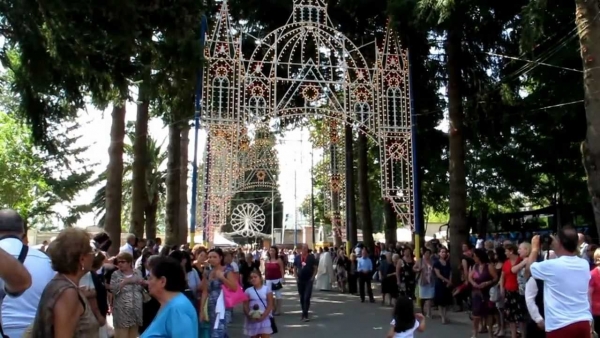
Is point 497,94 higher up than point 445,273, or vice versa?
point 497,94

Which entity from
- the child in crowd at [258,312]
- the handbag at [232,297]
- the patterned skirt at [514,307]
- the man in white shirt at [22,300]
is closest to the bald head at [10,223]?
the man in white shirt at [22,300]

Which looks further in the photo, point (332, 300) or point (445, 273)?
Answer: point (332, 300)

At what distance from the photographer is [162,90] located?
14.4m

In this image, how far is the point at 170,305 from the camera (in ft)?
13.3

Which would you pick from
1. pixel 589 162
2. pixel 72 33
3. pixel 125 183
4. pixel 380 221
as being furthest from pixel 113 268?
pixel 380 221

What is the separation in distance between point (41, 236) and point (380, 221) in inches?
1351

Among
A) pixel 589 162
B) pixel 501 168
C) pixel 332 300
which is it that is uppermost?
pixel 501 168

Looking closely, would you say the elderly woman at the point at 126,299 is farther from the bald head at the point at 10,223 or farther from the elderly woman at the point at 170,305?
the elderly woman at the point at 170,305

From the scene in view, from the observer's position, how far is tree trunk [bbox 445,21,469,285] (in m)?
16.9

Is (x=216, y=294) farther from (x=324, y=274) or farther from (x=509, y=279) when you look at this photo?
(x=324, y=274)

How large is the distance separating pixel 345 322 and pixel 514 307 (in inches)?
194

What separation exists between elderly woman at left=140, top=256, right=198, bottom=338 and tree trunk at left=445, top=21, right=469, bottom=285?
1332 cm

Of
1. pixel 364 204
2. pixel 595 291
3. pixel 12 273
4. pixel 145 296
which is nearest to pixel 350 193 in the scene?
pixel 364 204

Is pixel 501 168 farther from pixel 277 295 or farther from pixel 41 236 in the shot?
pixel 41 236
